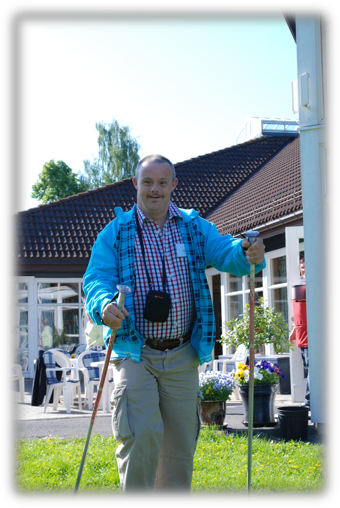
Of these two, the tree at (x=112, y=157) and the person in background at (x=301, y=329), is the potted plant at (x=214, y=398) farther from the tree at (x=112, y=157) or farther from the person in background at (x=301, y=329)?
the tree at (x=112, y=157)

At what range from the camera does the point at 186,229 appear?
3.50 metres

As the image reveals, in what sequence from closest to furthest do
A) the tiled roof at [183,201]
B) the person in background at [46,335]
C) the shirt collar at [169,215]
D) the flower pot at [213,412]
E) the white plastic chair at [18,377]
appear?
the shirt collar at [169,215] < the flower pot at [213,412] < the white plastic chair at [18,377] < the tiled roof at [183,201] < the person in background at [46,335]

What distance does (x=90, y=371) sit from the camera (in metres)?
9.14

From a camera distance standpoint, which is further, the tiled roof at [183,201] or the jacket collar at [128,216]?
the tiled roof at [183,201]

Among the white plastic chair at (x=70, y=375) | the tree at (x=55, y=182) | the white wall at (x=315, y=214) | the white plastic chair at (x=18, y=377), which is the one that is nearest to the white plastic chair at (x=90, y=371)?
the white plastic chair at (x=70, y=375)

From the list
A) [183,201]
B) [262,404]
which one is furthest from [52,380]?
[183,201]

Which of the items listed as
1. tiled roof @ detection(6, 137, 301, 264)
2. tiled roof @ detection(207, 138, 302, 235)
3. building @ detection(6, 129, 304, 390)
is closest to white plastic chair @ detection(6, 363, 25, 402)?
building @ detection(6, 129, 304, 390)

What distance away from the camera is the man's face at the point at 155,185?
3.33m

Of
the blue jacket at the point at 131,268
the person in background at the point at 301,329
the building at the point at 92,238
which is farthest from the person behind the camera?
the building at the point at 92,238

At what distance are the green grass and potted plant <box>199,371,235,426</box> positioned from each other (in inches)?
33.1

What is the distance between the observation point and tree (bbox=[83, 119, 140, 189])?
106 ft

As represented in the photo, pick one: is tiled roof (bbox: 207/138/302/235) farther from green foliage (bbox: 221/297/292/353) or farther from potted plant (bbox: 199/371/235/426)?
potted plant (bbox: 199/371/235/426)

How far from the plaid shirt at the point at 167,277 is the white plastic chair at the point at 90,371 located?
5826 mm

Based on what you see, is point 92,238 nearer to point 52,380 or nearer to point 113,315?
point 52,380
